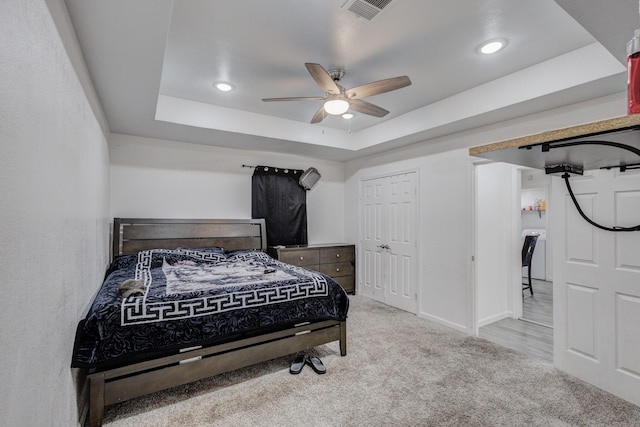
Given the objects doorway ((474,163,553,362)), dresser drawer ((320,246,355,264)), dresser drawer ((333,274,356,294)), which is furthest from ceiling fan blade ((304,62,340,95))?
dresser drawer ((333,274,356,294))

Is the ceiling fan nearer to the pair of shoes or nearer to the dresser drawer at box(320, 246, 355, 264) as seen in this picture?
the pair of shoes

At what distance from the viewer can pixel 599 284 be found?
234 cm

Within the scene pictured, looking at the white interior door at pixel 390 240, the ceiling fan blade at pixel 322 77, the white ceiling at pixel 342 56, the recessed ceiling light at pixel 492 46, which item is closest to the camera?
the white ceiling at pixel 342 56

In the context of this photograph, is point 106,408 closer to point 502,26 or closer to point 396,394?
point 396,394

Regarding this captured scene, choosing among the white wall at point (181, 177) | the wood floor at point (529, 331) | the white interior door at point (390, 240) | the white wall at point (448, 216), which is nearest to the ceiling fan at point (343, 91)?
the white wall at point (448, 216)

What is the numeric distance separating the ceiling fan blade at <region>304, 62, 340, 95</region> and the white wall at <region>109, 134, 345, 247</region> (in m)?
2.55

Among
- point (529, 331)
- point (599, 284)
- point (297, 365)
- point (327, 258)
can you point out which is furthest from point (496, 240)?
point (297, 365)

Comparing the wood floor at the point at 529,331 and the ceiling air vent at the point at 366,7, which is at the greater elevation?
the ceiling air vent at the point at 366,7

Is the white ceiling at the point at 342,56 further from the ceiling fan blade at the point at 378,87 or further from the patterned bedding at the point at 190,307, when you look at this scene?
the patterned bedding at the point at 190,307

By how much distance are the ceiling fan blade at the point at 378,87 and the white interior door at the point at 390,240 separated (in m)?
1.97

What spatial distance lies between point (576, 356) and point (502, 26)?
8.64 feet

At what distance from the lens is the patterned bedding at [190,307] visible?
76.2 inches

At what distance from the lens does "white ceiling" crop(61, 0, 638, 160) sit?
177 cm

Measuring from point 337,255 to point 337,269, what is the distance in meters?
0.23
